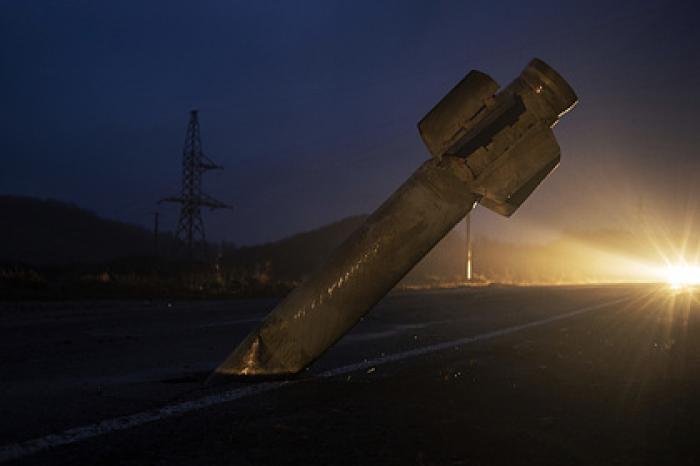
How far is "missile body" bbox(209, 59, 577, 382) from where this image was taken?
11.2 feet

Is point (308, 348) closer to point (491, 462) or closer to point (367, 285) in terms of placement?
point (367, 285)

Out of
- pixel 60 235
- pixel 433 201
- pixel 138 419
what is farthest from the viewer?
pixel 60 235

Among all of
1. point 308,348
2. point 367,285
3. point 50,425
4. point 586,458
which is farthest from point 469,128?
point 50,425

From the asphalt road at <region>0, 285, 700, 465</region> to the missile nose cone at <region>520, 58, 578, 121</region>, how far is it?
1.72m

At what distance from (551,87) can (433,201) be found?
0.96 meters

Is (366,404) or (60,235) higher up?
(60,235)

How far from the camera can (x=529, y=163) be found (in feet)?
11.3

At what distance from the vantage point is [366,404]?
3002mm

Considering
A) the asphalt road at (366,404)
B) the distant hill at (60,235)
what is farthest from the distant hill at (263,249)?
the asphalt road at (366,404)

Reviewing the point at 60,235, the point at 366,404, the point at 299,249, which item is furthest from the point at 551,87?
the point at 60,235

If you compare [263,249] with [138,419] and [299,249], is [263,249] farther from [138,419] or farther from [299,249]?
[138,419]

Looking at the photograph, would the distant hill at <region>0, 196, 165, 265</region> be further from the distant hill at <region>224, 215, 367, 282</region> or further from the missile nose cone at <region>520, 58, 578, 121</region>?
the missile nose cone at <region>520, 58, 578, 121</region>

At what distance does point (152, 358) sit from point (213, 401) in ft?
6.82

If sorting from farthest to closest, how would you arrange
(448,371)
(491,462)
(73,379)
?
(448,371) → (73,379) → (491,462)
